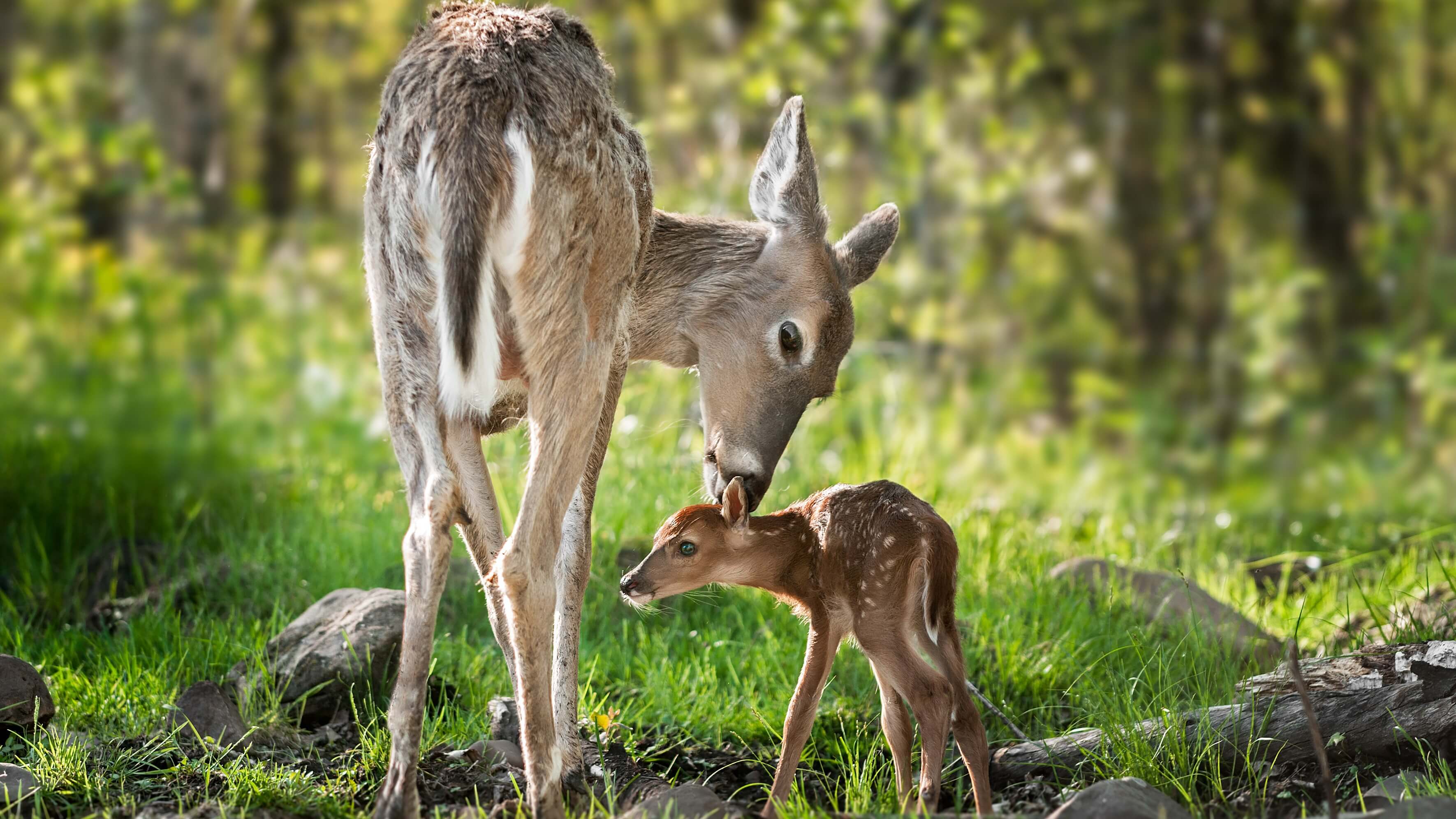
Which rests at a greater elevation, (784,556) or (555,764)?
(784,556)

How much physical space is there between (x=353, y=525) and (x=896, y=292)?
4206 mm

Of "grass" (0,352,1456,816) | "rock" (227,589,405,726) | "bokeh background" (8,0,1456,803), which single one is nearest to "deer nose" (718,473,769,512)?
"grass" (0,352,1456,816)

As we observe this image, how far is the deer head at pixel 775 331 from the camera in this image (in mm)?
4219

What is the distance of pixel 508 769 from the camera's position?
3.75 metres

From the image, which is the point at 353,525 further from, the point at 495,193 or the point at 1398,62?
the point at 1398,62

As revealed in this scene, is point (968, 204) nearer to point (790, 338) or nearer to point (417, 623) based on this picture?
point (790, 338)

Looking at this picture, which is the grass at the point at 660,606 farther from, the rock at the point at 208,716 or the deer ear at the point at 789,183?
the deer ear at the point at 789,183

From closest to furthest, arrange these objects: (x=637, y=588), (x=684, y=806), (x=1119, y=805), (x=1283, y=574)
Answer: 1. (x=1119, y=805)
2. (x=684, y=806)
3. (x=637, y=588)
4. (x=1283, y=574)

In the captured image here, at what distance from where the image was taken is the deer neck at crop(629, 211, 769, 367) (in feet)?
14.4

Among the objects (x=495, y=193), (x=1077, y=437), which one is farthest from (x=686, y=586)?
(x=1077, y=437)

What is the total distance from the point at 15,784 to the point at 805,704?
78.7 inches

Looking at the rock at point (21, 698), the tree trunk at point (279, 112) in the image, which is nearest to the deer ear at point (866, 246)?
the rock at point (21, 698)

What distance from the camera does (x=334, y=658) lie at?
4215mm

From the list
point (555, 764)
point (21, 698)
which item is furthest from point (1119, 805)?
point (21, 698)
